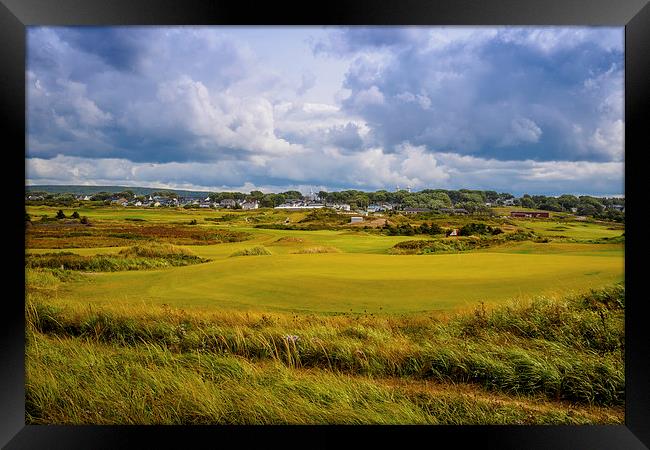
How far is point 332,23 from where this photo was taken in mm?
2125

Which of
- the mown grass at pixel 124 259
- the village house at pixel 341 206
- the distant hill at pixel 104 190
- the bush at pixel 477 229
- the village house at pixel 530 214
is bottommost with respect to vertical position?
the mown grass at pixel 124 259

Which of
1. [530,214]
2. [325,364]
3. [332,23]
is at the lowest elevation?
[325,364]

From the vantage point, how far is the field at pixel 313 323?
94.7 inches

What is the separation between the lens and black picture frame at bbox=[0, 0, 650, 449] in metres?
2.06

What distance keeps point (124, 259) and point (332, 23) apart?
2.18 metres

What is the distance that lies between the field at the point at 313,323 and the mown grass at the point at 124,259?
0.05ft

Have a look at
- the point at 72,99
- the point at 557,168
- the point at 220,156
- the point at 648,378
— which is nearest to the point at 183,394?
the point at 220,156

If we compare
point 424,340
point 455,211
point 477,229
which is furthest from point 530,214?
point 424,340

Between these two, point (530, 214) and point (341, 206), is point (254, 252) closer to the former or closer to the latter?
point (341, 206)

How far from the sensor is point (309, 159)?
2.93 metres

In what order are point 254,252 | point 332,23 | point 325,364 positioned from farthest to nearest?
point 254,252, point 325,364, point 332,23

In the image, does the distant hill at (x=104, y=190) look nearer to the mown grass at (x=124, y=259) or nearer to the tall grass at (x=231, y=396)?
the mown grass at (x=124, y=259)

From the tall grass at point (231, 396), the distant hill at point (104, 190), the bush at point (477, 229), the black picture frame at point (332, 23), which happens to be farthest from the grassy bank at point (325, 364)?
the distant hill at point (104, 190)

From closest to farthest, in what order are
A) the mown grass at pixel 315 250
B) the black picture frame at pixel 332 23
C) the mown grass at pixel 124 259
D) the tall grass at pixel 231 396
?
the black picture frame at pixel 332 23
the tall grass at pixel 231 396
the mown grass at pixel 124 259
the mown grass at pixel 315 250
